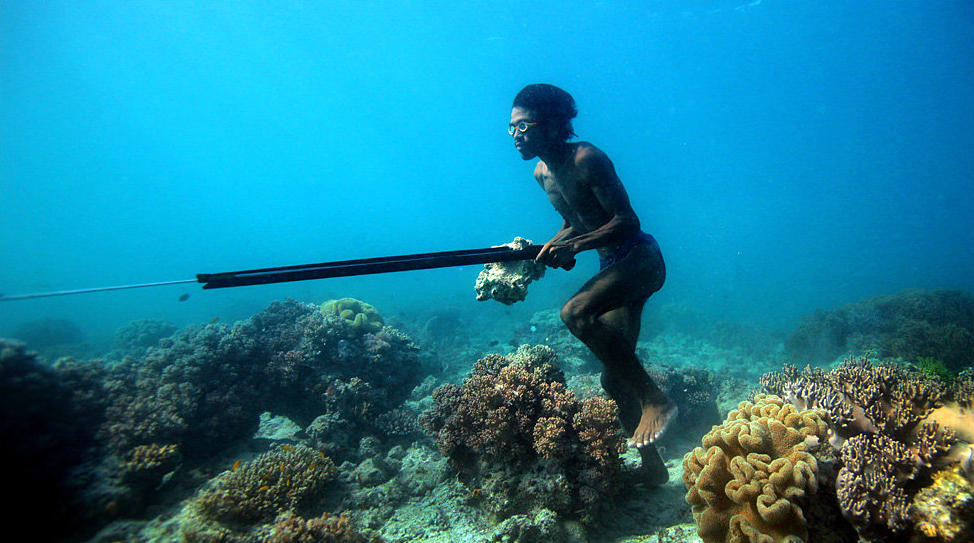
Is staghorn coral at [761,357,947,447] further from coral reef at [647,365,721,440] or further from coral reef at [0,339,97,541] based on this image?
coral reef at [0,339,97,541]

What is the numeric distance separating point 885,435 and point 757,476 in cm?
124

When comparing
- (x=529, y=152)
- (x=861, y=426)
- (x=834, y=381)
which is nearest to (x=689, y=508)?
(x=861, y=426)

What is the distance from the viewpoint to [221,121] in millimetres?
131250

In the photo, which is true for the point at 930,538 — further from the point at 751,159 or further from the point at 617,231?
the point at 751,159

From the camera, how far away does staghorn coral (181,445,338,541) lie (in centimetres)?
311

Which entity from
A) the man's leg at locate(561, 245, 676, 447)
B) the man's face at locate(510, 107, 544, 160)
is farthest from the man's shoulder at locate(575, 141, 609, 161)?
the man's leg at locate(561, 245, 676, 447)

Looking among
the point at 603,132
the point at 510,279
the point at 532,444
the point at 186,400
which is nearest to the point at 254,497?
the point at 186,400

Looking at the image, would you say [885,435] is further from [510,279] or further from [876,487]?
[510,279]

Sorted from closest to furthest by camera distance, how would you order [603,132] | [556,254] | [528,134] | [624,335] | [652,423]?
[652,423], [556,254], [624,335], [528,134], [603,132]

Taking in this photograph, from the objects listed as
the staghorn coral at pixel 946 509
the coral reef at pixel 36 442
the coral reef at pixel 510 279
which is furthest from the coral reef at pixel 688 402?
the coral reef at pixel 36 442

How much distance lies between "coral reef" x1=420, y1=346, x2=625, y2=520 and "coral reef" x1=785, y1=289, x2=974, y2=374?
11.2 metres

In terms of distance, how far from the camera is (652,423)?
356 cm

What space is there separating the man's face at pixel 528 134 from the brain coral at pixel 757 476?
336 cm

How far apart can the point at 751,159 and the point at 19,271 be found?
22141 cm
